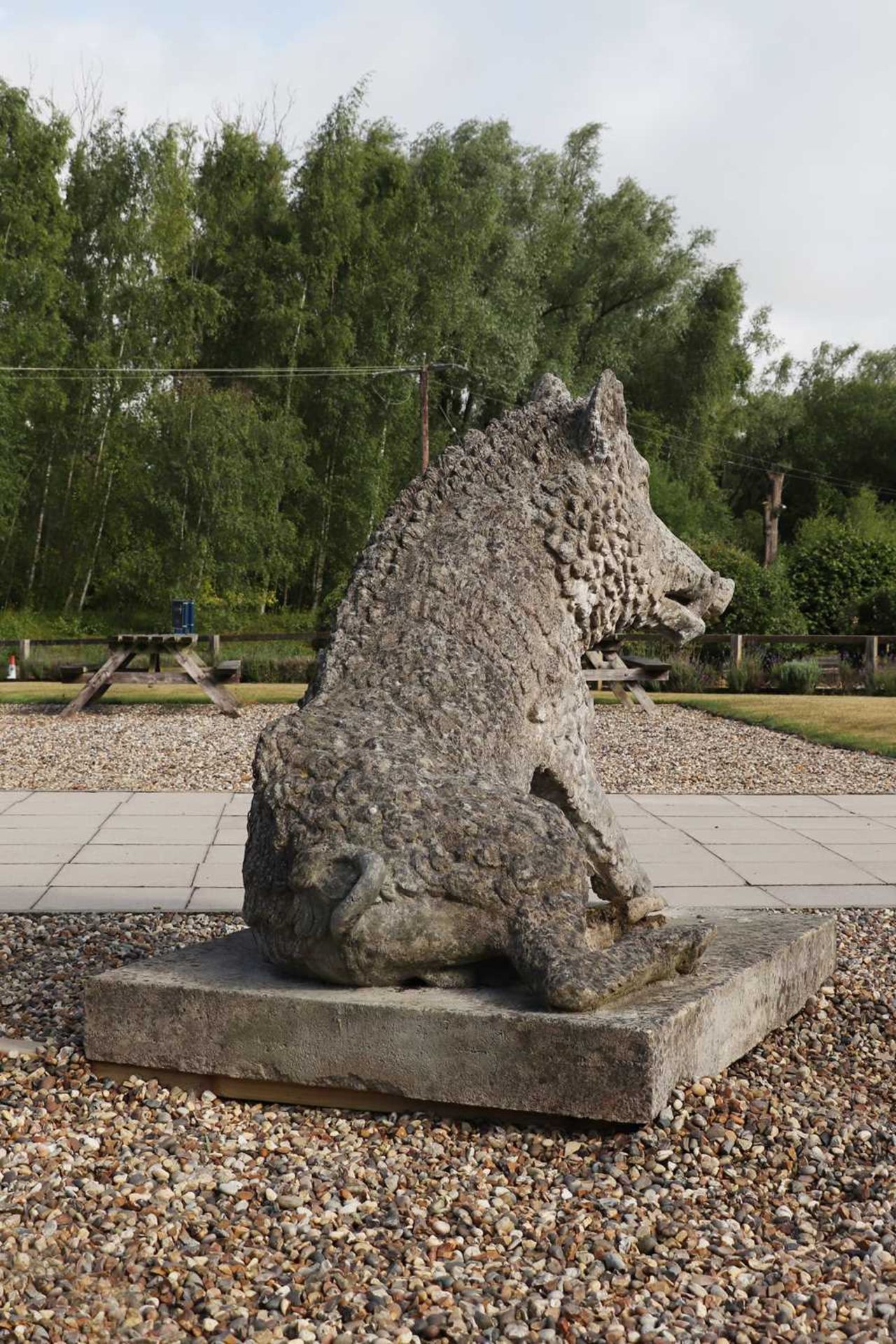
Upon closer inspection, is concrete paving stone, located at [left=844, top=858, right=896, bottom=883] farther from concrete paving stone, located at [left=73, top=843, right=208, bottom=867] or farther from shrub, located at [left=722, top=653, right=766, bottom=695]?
shrub, located at [left=722, top=653, right=766, bottom=695]

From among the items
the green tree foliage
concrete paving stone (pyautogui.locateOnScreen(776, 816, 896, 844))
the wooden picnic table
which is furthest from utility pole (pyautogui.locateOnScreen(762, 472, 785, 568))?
concrete paving stone (pyautogui.locateOnScreen(776, 816, 896, 844))

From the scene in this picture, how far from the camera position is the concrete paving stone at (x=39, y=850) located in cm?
665

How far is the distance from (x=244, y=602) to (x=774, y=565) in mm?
11673

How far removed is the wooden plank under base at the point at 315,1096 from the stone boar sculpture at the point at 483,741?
296 millimetres

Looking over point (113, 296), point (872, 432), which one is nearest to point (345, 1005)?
point (113, 296)

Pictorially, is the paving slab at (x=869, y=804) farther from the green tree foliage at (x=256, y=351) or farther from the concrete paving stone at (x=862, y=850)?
the green tree foliage at (x=256, y=351)

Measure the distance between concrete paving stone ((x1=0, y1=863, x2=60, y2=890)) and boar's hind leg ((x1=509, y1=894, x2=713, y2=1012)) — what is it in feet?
12.0

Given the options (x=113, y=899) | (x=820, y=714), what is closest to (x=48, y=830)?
(x=113, y=899)

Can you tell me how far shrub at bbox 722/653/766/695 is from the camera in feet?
64.4

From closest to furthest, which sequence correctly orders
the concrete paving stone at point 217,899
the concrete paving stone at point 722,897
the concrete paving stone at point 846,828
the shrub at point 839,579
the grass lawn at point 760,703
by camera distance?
1. the concrete paving stone at point 217,899
2. the concrete paving stone at point 722,897
3. the concrete paving stone at point 846,828
4. the grass lawn at point 760,703
5. the shrub at point 839,579

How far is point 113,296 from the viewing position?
90.3ft

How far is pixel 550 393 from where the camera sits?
405cm

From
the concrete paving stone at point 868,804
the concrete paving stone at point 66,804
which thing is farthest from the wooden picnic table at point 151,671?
the concrete paving stone at point 868,804

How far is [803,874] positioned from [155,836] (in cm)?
364
